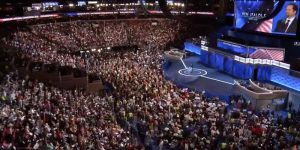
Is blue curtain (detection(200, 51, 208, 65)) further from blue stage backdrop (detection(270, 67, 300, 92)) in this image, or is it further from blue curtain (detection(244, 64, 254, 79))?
blue stage backdrop (detection(270, 67, 300, 92))

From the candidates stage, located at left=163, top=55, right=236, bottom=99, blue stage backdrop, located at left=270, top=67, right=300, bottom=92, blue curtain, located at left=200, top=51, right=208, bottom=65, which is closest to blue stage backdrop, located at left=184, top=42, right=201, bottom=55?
blue curtain, located at left=200, top=51, right=208, bottom=65

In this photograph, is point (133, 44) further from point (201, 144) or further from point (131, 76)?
point (201, 144)

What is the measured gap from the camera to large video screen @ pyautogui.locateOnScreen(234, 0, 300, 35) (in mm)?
30109

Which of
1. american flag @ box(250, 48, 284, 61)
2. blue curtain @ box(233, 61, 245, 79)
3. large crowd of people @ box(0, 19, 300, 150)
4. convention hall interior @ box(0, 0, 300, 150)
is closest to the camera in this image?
large crowd of people @ box(0, 19, 300, 150)

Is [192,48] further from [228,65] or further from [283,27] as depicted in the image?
[283,27]

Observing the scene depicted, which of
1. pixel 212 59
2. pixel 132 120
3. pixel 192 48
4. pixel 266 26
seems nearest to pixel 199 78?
pixel 212 59

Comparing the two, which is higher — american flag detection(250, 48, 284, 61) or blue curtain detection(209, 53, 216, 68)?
american flag detection(250, 48, 284, 61)

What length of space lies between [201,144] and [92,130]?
525 cm

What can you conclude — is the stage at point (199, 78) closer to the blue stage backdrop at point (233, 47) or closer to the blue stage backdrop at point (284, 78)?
the blue stage backdrop at point (233, 47)

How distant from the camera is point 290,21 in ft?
99.7

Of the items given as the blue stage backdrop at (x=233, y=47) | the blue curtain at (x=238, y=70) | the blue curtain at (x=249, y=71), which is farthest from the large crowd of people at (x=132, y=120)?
the blue stage backdrop at (x=233, y=47)

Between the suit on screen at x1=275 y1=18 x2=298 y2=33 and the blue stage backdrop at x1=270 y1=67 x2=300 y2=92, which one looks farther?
the suit on screen at x1=275 y1=18 x2=298 y2=33

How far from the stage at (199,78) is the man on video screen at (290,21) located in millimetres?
6340

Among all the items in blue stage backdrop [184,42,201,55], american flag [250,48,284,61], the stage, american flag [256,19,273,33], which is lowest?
the stage
